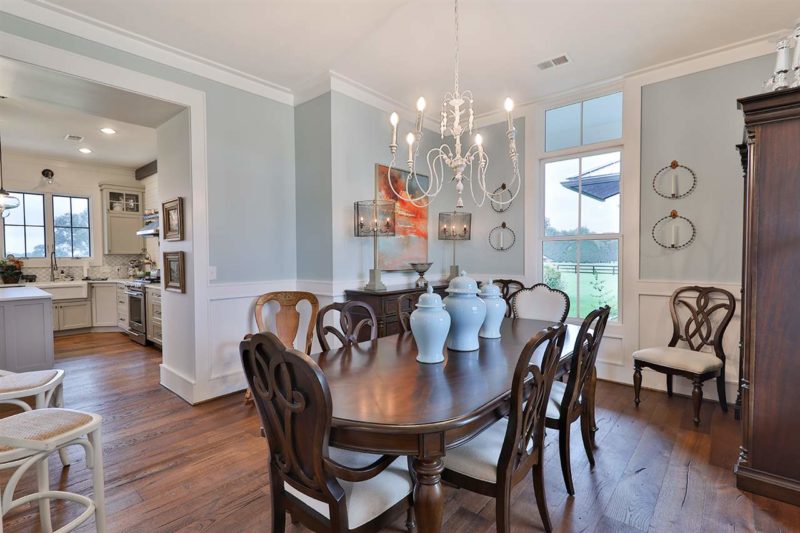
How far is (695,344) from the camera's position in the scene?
331cm

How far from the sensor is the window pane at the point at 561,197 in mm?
4027

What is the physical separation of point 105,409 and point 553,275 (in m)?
4.44

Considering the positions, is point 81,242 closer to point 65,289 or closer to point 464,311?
point 65,289

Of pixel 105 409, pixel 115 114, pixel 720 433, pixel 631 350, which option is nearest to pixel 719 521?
pixel 720 433

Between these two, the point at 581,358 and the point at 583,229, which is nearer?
the point at 581,358

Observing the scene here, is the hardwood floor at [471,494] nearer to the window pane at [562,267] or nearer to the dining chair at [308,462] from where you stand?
the dining chair at [308,462]

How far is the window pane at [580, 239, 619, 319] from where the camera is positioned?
12.4ft

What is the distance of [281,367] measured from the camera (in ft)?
3.86

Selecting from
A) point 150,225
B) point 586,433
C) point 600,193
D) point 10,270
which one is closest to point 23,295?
point 150,225

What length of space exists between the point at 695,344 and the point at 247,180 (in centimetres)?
430

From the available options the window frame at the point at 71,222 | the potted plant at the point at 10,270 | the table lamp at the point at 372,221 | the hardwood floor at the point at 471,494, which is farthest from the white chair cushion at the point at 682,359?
the window frame at the point at 71,222

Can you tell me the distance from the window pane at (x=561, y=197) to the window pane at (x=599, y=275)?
268 mm

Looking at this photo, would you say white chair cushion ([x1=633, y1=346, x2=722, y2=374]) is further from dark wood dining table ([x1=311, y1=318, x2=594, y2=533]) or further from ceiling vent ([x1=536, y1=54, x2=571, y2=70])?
ceiling vent ([x1=536, y1=54, x2=571, y2=70])

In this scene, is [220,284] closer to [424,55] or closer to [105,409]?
[105,409]
